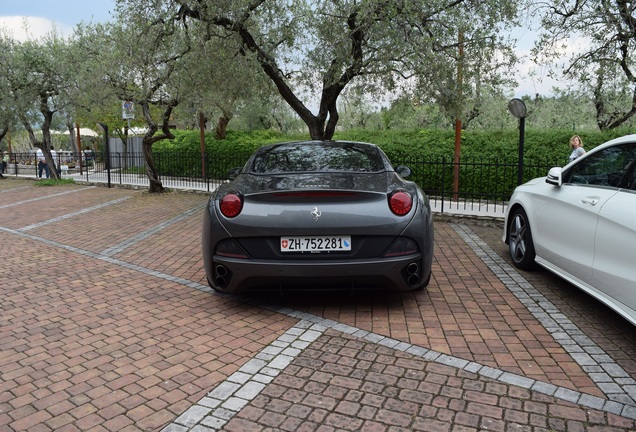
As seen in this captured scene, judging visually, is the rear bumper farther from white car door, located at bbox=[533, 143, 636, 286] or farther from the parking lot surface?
white car door, located at bbox=[533, 143, 636, 286]

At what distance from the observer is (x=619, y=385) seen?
3049 mm

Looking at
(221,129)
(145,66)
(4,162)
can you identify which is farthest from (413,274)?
(4,162)

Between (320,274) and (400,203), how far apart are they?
859 millimetres

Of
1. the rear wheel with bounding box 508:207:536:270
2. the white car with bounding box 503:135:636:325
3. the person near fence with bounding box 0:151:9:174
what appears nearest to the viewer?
the white car with bounding box 503:135:636:325

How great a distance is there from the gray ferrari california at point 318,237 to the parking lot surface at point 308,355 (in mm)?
386

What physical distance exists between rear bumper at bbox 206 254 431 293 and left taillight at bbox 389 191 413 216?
1.20 ft

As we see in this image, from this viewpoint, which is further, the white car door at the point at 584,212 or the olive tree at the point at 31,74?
the olive tree at the point at 31,74

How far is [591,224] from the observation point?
4.00m

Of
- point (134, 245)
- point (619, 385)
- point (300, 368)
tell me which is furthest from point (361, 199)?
point (134, 245)

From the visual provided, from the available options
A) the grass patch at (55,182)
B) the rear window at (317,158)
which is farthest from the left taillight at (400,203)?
the grass patch at (55,182)

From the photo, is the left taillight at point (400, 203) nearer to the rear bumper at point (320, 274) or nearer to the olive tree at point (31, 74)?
the rear bumper at point (320, 274)

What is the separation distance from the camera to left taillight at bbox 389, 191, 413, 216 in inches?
159

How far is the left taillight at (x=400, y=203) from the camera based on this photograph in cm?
404

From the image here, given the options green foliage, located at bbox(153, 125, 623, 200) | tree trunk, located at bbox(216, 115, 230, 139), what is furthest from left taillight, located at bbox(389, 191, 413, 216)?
tree trunk, located at bbox(216, 115, 230, 139)
